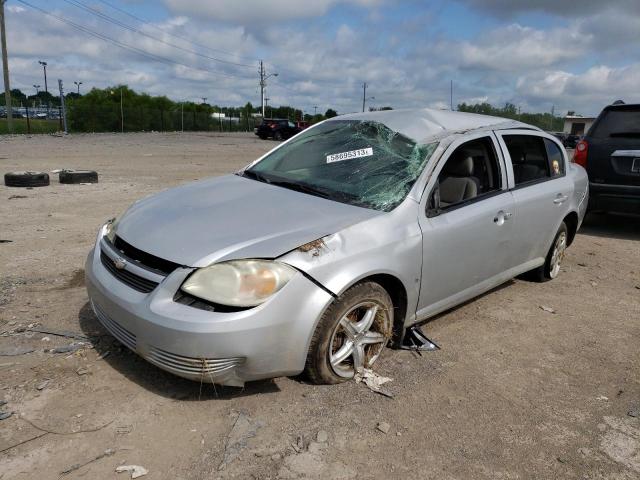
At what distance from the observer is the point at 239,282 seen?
2.63 meters

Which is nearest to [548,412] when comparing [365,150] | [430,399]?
[430,399]

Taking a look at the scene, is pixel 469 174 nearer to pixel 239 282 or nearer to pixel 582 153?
pixel 239 282

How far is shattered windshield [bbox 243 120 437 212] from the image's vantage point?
3.47 m

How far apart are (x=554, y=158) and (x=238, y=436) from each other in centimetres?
405

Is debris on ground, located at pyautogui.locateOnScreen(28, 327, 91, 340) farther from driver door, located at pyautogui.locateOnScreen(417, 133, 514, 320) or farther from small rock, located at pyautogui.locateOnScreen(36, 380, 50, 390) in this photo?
driver door, located at pyautogui.locateOnScreen(417, 133, 514, 320)

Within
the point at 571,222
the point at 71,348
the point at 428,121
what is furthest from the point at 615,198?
the point at 71,348

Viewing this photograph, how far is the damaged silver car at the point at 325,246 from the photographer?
8.67 ft

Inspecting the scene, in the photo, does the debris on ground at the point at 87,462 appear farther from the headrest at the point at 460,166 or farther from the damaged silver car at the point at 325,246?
the headrest at the point at 460,166

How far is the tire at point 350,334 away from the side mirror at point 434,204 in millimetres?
650

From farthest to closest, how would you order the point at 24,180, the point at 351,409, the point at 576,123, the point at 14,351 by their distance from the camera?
the point at 576,123
the point at 24,180
the point at 14,351
the point at 351,409

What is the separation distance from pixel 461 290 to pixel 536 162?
1813 millimetres

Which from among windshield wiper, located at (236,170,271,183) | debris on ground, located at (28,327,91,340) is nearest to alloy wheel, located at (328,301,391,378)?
windshield wiper, located at (236,170,271,183)

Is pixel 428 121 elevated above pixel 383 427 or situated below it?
above

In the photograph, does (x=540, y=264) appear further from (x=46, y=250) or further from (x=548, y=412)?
(x=46, y=250)
